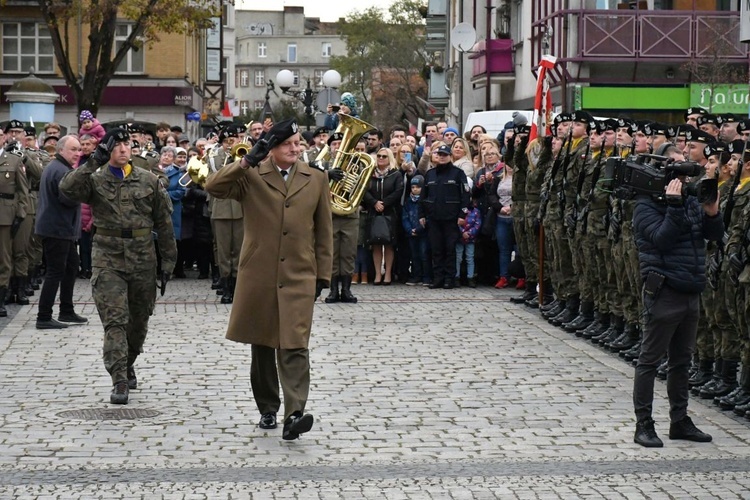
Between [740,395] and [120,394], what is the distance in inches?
172

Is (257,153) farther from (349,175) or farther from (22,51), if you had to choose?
(22,51)

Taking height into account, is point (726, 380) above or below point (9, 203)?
below

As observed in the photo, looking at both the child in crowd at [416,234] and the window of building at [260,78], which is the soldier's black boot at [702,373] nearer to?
the child in crowd at [416,234]

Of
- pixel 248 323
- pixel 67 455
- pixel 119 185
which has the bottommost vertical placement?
pixel 67 455

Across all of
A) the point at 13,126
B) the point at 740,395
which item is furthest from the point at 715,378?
the point at 13,126

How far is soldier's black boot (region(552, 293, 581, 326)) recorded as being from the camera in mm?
15820

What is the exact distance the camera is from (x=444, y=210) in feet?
66.0

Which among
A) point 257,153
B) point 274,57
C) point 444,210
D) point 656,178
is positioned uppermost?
point 274,57

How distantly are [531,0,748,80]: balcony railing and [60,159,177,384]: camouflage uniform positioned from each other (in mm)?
23434

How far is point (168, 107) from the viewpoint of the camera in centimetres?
5512

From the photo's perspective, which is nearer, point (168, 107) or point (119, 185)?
point (119, 185)

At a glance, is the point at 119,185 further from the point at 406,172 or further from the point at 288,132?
the point at 406,172

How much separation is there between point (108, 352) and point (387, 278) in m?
9.98

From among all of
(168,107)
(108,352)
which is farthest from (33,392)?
(168,107)
